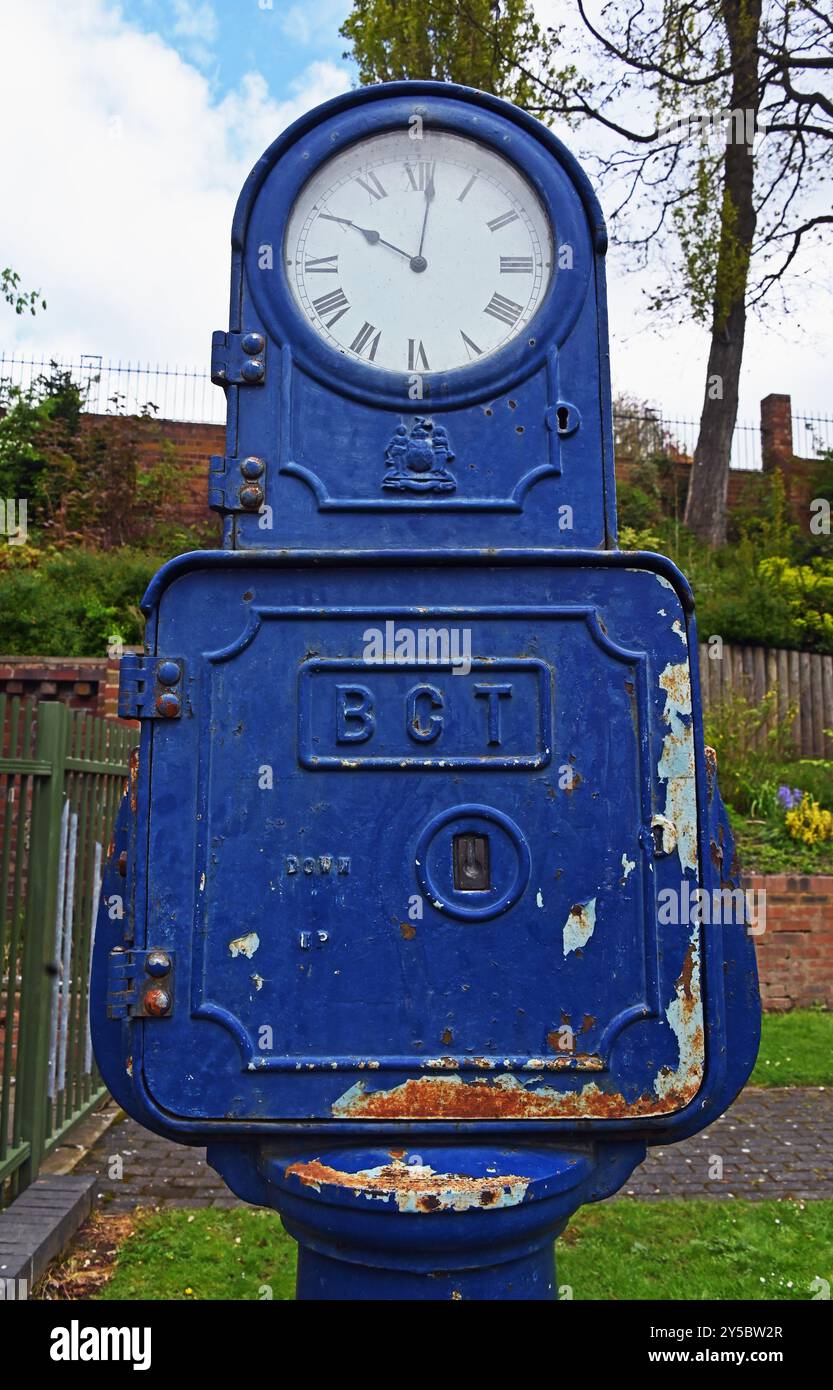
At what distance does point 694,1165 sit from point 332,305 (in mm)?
3885

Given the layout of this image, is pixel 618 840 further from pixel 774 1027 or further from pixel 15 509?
pixel 15 509

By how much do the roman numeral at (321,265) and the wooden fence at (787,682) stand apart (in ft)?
23.2

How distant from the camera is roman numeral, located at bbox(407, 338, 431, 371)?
5.75 feet

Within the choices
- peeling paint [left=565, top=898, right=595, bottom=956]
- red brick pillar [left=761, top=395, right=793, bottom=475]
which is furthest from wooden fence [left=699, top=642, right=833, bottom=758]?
peeling paint [left=565, top=898, right=595, bottom=956]

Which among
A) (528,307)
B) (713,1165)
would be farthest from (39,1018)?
(528,307)

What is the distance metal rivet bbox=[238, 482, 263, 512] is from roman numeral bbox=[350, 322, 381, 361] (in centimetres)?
31

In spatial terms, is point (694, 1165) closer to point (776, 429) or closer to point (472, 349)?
point (472, 349)

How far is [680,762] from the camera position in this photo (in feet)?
5.26

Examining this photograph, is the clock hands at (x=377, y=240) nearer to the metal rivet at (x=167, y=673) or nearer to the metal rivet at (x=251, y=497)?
the metal rivet at (x=251, y=497)

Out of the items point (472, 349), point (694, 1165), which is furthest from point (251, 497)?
point (694, 1165)

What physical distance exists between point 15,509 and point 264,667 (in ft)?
32.8

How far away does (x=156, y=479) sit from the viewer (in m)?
11.0

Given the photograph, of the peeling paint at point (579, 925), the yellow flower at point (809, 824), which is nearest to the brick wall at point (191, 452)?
the yellow flower at point (809, 824)

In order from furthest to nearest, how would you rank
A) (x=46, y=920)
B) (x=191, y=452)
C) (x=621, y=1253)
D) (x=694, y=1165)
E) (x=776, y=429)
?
(x=776, y=429) → (x=191, y=452) → (x=694, y=1165) → (x=46, y=920) → (x=621, y=1253)
